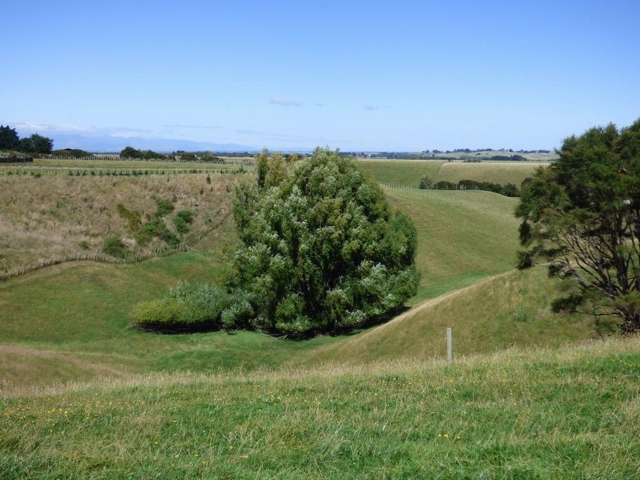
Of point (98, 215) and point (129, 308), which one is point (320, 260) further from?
point (98, 215)

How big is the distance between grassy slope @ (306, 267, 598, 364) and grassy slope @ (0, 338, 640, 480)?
16.3 m

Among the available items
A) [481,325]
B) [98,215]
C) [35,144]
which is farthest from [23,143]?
[481,325]

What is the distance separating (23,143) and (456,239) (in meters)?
81.7

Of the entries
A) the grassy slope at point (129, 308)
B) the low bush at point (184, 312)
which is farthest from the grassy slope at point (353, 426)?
the low bush at point (184, 312)

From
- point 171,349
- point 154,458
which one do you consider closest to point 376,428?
point 154,458

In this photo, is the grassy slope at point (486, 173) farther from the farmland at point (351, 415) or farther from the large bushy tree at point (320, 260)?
the farmland at point (351, 415)

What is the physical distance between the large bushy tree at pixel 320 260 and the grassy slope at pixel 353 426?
1104 inches

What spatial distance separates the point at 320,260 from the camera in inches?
1661

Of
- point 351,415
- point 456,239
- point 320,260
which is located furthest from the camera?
point 456,239

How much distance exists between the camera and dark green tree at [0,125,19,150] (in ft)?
357

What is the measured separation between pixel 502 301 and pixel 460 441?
82.7ft

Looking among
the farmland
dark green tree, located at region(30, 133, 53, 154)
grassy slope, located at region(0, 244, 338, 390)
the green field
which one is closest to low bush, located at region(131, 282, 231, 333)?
grassy slope, located at region(0, 244, 338, 390)

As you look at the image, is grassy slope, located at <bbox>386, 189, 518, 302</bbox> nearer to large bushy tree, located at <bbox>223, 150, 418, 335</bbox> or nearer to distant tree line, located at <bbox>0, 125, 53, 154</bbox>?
large bushy tree, located at <bbox>223, 150, 418, 335</bbox>

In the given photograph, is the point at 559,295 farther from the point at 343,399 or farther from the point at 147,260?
the point at 147,260
